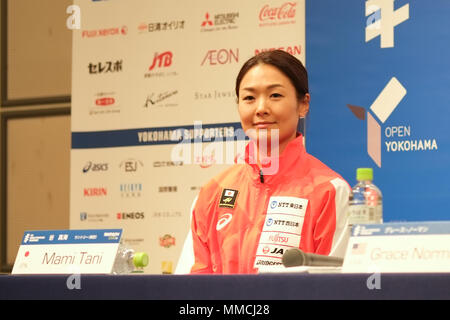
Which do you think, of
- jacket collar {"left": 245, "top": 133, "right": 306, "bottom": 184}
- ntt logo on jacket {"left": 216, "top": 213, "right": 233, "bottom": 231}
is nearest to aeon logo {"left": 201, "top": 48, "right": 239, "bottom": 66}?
jacket collar {"left": 245, "top": 133, "right": 306, "bottom": 184}

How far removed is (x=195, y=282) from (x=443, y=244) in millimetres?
424

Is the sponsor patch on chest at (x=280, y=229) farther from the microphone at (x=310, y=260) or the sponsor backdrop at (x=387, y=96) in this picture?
the sponsor backdrop at (x=387, y=96)

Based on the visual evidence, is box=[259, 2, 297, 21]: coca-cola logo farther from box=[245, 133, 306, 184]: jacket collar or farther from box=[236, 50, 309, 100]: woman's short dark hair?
box=[245, 133, 306, 184]: jacket collar

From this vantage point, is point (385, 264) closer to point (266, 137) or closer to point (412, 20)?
point (266, 137)

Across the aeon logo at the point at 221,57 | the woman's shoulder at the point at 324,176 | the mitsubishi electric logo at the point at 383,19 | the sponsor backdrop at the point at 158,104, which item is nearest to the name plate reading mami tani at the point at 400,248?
the woman's shoulder at the point at 324,176

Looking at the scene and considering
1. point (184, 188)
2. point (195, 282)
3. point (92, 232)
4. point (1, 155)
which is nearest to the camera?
point (195, 282)

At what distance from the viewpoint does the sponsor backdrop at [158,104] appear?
13.5 feet

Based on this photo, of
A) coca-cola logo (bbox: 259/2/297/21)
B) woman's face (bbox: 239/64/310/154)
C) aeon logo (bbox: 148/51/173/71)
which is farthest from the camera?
aeon logo (bbox: 148/51/173/71)

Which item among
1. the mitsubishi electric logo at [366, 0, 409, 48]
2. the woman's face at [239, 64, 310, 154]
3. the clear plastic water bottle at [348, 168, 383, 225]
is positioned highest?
the mitsubishi electric logo at [366, 0, 409, 48]

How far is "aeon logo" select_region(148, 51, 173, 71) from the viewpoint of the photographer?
4.36 m

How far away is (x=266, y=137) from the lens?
2.20 m

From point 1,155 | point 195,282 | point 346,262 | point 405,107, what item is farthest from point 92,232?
point 1,155

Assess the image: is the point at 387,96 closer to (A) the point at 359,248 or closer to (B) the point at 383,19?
(B) the point at 383,19

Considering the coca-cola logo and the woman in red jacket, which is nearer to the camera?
the woman in red jacket
